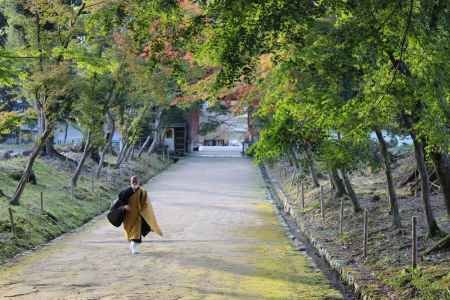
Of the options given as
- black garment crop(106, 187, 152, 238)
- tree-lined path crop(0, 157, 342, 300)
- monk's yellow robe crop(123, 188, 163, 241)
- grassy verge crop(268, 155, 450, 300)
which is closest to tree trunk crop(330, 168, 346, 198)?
grassy verge crop(268, 155, 450, 300)

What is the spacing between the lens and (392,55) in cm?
948

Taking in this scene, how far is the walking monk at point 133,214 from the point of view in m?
12.5

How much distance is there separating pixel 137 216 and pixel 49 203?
616 centimetres

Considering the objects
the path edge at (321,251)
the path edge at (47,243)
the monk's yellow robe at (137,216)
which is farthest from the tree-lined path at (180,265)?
the monk's yellow robe at (137,216)

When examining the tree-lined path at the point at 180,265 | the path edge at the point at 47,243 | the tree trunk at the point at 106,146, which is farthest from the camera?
the tree trunk at the point at 106,146

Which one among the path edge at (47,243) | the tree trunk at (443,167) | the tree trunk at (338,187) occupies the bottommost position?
the path edge at (47,243)

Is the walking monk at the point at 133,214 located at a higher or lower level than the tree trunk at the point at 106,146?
lower

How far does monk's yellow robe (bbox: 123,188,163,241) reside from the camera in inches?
492

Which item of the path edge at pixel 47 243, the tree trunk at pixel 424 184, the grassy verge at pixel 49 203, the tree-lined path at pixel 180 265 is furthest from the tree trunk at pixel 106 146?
the tree trunk at pixel 424 184

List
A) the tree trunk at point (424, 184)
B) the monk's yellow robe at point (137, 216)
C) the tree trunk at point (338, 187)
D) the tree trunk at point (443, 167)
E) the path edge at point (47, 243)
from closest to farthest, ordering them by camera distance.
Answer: the tree trunk at point (443, 167), the tree trunk at point (424, 184), the path edge at point (47, 243), the monk's yellow robe at point (137, 216), the tree trunk at point (338, 187)

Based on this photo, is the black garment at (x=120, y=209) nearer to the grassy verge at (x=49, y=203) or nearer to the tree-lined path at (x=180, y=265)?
the tree-lined path at (x=180, y=265)

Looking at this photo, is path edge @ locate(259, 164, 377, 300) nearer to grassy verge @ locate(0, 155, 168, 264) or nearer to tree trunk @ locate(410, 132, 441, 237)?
tree trunk @ locate(410, 132, 441, 237)

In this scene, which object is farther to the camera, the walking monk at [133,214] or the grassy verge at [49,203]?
the grassy verge at [49,203]

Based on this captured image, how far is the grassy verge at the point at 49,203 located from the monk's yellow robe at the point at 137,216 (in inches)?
93.1
